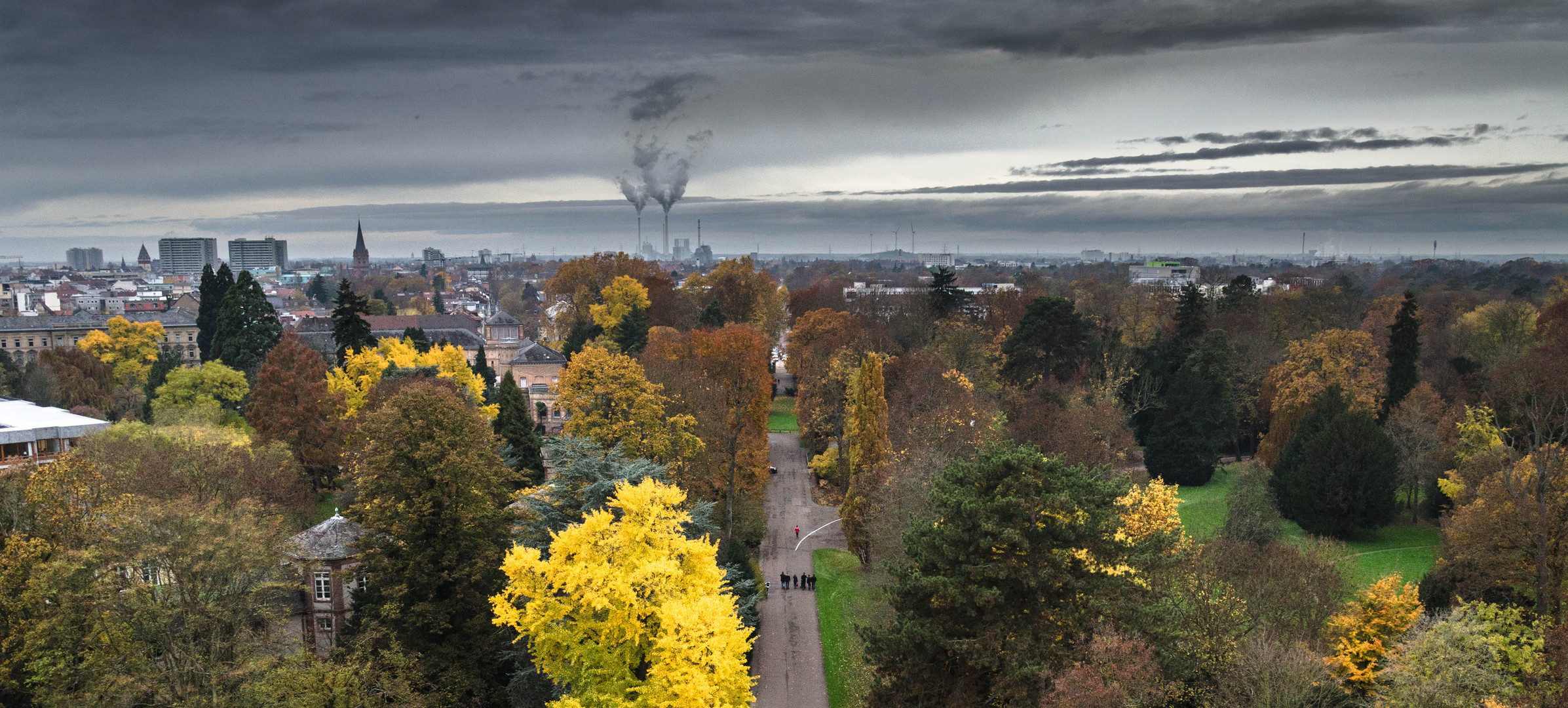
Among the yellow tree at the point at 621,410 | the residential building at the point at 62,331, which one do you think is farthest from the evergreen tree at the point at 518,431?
the residential building at the point at 62,331

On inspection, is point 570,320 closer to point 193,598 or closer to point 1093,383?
point 1093,383

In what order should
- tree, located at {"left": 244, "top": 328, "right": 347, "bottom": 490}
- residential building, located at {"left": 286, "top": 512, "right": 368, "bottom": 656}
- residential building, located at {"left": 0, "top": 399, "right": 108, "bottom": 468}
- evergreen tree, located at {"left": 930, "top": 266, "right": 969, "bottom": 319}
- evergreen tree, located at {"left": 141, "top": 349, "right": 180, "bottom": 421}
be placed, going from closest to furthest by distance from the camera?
residential building, located at {"left": 286, "top": 512, "right": 368, "bottom": 656} → residential building, located at {"left": 0, "top": 399, "right": 108, "bottom": 468} → tree, located at {"left": 244, "top": 328, "right": 347, "bottom": 490} → evergreen tree, located at {"left": 141, "top": 349, "right": 180, "bottom": 421} → evergreen tree, located at {"left": 930, "top": 266, "right": 969, "bottom": 319}

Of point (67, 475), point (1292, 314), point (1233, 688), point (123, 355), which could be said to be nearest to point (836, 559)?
point (1233, 688)

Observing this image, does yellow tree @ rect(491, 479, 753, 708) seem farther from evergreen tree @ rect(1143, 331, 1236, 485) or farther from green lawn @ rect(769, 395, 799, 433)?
green lawn @ rect(769, 395, 799, 433)

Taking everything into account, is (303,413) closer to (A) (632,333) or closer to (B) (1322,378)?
(A) (632,333)

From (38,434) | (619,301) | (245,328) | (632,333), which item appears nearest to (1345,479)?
(632,333)

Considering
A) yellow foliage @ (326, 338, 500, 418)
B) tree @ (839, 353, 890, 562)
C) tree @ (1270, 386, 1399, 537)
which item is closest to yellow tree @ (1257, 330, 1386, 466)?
tree @ (1270, 386, 1399, 537)
